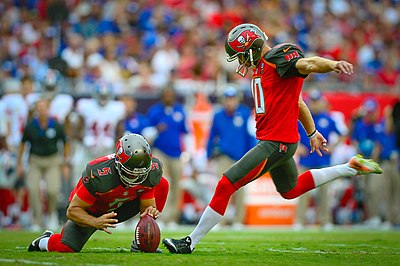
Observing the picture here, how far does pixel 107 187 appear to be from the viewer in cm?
620

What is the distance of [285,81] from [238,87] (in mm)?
6896

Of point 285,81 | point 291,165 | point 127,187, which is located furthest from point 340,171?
point 127,187

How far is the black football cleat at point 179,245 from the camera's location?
6.49 metres

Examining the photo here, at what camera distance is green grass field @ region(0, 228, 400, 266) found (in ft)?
19.2

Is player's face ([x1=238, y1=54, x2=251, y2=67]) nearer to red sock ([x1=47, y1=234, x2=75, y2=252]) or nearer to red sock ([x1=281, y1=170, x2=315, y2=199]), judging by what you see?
red sock ([x1=281, y1=170, x2=315, y2=199])

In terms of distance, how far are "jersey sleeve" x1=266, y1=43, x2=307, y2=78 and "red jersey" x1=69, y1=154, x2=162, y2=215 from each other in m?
1.28

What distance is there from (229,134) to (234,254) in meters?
5.34

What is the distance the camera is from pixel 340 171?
7145mm

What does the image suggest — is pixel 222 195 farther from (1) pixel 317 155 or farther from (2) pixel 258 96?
(1) pixel 317 155

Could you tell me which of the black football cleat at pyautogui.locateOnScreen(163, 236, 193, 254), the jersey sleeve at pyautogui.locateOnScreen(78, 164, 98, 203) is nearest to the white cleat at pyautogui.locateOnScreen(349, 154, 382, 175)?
the black football cleat at pyautogui.locateOnScreen(163, 236, 193, 254)

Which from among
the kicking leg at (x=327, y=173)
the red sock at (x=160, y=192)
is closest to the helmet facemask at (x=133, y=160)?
the red sock at (x=160, y=192)

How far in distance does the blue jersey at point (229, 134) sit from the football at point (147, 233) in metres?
5.60

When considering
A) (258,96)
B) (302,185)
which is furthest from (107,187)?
(302,185)

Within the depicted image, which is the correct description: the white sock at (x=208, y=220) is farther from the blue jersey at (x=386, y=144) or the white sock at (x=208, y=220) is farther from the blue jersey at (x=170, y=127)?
the blue jersey at (x=386, y=144)
